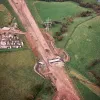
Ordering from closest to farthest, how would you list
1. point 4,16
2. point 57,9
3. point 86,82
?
point 86,82
point 4,16
point 57,9

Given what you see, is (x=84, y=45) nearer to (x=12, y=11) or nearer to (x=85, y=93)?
(x=85, y=93)

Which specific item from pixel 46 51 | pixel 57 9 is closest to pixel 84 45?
pixel 46 51

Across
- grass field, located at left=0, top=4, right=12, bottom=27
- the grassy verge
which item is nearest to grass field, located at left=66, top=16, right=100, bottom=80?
the grassy verge

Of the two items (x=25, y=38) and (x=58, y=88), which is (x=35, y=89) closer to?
(x=58, y=88)

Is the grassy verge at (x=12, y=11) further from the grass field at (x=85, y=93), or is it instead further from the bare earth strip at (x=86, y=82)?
the grass field at (x=85, y=93)

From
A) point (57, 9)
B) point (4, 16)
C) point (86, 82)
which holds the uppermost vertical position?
point (57, 9)

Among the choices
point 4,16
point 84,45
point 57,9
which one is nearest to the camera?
point 84,45

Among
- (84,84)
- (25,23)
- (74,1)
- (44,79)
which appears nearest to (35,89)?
(44,79)
